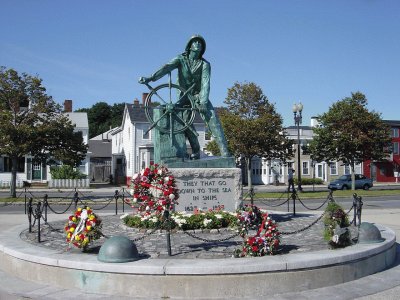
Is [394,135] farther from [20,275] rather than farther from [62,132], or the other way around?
[20,275]

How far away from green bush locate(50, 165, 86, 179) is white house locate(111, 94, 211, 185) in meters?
4.85

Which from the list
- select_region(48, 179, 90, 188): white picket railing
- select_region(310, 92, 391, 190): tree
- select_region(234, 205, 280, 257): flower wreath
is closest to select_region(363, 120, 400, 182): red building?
select_region(310, 92, 391, 190): tree

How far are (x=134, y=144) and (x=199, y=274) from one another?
41270mm

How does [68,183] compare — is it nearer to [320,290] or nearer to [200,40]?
[200,40]

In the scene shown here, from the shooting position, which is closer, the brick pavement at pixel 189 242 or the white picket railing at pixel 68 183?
the brick pavement at pixel 189 242

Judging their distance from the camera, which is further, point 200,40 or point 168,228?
point 200,40

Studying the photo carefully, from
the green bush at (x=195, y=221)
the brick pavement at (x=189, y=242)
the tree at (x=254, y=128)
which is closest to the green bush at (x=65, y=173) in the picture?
Answer: the tree at (x=254, y=128)

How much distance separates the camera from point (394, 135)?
61.4m

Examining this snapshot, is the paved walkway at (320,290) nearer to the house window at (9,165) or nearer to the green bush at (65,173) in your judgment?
the green bush at (65,173)

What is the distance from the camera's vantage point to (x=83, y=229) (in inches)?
320

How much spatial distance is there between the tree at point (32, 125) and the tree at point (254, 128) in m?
12.9

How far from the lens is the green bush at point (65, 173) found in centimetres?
4262

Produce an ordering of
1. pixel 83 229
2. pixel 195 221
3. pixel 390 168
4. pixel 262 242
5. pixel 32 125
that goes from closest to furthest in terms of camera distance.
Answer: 1. pixel 262 242
2. pixel 83 229
3. pixel 195 221
4. pixel 32 125
5. pixel 390 168

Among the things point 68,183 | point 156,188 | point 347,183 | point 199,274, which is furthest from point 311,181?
point 199,274
